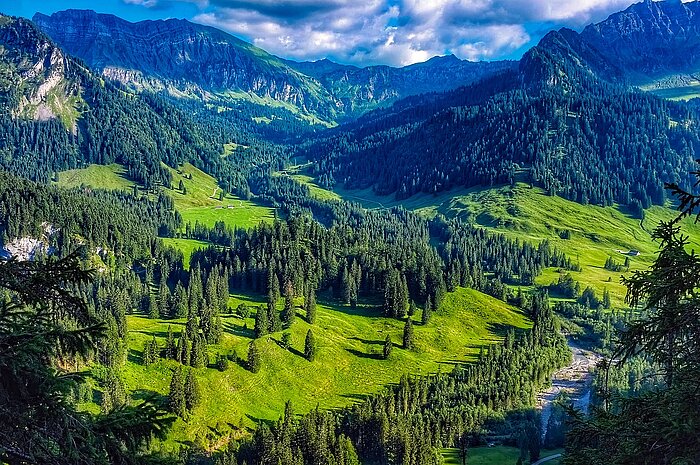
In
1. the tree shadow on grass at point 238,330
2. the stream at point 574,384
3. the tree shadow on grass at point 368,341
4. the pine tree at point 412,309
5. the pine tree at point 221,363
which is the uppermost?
the pine tree at point 412,309

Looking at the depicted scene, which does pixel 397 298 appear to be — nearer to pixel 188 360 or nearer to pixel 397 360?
pixel 397 360

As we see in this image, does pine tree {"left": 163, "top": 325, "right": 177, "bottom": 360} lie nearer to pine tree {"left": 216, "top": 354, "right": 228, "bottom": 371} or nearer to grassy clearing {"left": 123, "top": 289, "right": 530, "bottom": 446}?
grassy clearing {"left": 123, "top": 289, "right": 530, "bottom": 446}

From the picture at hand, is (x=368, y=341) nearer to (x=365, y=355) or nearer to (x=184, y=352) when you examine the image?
(x=365, y=355)

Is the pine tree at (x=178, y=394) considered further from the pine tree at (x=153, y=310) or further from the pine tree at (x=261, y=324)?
the pine tree at (x=153, y=310)

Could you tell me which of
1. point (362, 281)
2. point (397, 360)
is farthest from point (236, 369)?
point (362, 281)

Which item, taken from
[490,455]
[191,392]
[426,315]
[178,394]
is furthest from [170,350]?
[426,315]

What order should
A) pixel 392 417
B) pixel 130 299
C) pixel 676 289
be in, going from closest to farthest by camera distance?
pixel 676 289 → pixel 392 417 → pixel 130 299

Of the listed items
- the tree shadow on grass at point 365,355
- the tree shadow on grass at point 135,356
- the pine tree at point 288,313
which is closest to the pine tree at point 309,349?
the pine tree at point 288,313
